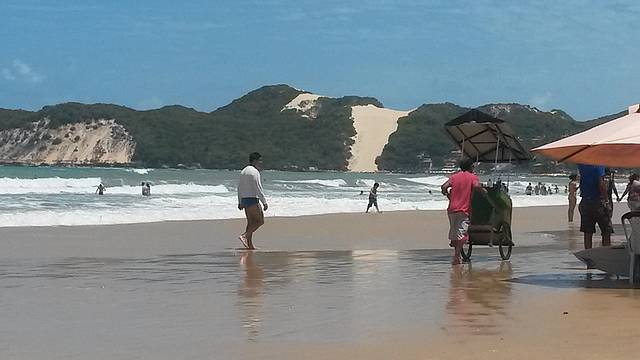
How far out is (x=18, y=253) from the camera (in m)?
15.1

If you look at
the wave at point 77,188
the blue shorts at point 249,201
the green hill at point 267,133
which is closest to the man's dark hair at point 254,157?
the blue shorts at point 249,201

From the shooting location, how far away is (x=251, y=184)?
49.9ft

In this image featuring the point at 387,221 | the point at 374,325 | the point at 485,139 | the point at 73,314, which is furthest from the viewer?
the point at 387,221

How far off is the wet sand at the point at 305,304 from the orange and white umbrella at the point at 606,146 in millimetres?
1359

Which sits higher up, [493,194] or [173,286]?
[493,194]

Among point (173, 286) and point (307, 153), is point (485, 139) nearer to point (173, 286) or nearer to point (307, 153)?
point (173, 286)

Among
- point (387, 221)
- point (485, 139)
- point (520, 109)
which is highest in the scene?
point (520, 109)

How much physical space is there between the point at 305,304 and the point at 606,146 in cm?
372

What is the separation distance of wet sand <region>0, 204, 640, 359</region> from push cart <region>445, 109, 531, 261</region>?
384 millimetres

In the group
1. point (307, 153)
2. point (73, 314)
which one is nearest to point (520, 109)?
point (307, 153)

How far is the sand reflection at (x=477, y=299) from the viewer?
785 cm

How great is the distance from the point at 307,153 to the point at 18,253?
150975 mm

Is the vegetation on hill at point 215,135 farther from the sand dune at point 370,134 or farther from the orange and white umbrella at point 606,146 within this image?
the orange and white umbrella at point 606,146

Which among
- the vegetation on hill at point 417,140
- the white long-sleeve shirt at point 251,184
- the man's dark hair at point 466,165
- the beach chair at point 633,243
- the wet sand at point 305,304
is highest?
the vegetation on hill at point 417,140
